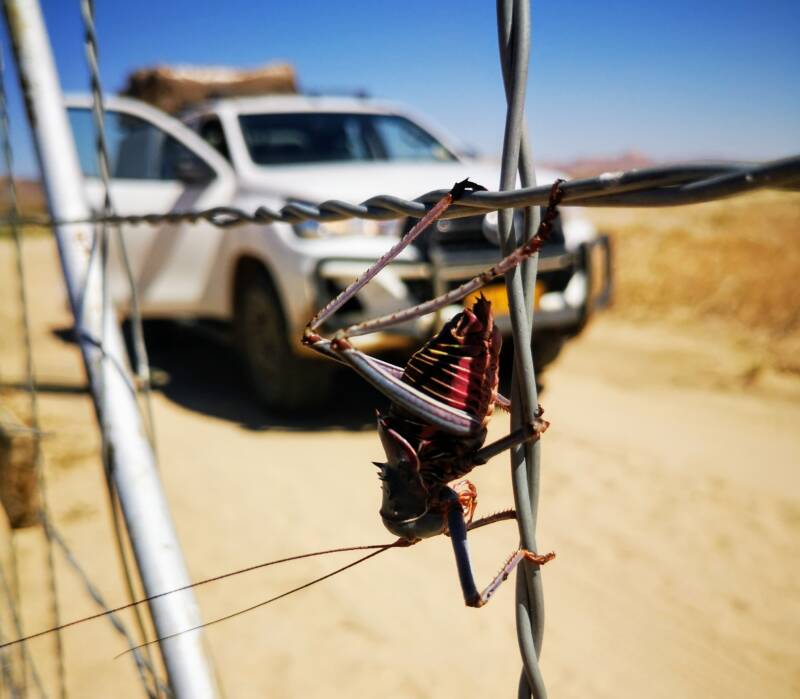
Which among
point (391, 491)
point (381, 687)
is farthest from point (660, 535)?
point (391, 491)

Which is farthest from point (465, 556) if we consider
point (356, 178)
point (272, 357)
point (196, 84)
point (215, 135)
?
point (196, 84)

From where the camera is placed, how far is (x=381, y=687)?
86.9 inches

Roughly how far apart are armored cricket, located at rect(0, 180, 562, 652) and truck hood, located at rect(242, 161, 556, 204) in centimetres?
312

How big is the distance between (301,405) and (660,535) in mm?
2344

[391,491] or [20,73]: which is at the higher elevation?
[20,73]

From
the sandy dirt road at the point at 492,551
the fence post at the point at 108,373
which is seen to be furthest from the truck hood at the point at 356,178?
Result: the fence post at the point at 108,373

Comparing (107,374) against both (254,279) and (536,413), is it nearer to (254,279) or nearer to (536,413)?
(536,413)

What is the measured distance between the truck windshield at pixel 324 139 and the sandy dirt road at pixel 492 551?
1.76 metres

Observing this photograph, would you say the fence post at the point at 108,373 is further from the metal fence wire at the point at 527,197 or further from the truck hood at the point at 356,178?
the truck hood at the point at 356,178

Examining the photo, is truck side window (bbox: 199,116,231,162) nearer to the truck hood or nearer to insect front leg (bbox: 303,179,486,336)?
the truck hood

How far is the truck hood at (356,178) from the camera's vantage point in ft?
12.9

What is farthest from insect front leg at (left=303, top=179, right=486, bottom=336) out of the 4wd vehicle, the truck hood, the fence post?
the truck hood

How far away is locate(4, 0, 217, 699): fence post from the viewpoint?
1.15 m

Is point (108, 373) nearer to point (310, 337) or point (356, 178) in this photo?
point (310, 337)
